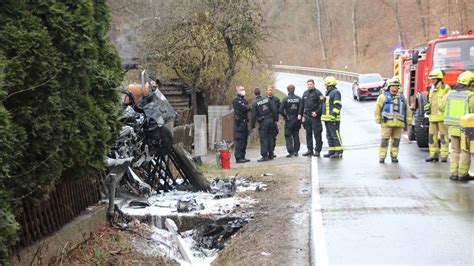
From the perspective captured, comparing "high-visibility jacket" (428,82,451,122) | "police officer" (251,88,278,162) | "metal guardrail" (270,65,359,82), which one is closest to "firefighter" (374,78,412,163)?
"high-visibility jacket" (428,82,451,122)

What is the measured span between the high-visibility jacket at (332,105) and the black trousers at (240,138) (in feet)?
7.18

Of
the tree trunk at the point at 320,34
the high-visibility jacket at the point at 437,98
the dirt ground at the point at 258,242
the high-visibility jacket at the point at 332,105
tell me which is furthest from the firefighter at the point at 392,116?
the tree trunk at the point at 320,34

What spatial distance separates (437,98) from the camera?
14453 millimetres

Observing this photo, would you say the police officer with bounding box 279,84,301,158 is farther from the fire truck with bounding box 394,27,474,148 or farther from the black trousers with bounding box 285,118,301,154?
the fire truck with bounding box 394,27,474,148

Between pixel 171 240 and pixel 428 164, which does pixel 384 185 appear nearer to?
pixel 428 164

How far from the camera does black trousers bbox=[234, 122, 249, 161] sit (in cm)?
1706

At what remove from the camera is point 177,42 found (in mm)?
23250

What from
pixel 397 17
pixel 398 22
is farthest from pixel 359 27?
pixel 398 22

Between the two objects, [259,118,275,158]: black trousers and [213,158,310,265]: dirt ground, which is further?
[259,118,275,158]: black trousers

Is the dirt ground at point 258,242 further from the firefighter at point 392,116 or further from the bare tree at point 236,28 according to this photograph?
the bare tree at point 236,28

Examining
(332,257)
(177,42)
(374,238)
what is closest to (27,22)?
(332,257)

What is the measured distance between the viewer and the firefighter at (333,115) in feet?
51.8

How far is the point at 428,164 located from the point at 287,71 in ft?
168

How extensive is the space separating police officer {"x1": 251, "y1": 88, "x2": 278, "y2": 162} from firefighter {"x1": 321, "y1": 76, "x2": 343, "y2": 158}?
1.49 meters
